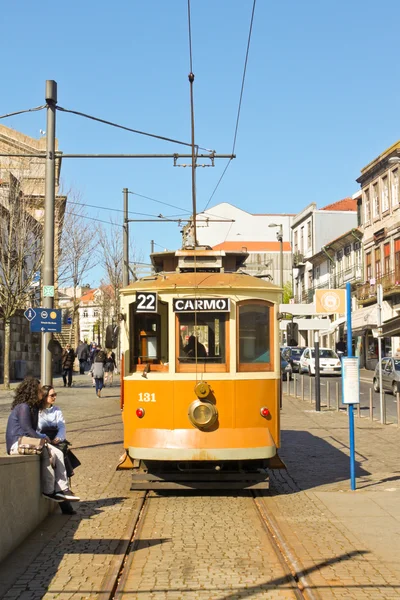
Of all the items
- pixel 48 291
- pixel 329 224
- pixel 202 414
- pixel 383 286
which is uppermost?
pixel 329 224

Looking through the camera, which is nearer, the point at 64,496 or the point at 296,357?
the point at 64,496

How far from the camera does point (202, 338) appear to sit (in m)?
10.8

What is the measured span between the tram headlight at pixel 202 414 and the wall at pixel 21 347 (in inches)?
1098

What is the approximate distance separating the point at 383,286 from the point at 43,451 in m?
41.9

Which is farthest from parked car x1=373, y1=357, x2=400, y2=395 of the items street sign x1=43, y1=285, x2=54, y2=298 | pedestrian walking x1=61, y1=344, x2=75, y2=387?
street sign x1=43, y1=285, x2=54, y2=298

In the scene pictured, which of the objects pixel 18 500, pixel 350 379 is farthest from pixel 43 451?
pixel 350 379

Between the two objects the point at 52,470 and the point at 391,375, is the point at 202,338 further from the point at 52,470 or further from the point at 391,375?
the point at 391,375

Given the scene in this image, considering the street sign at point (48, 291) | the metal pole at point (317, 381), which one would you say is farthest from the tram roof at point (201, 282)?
the metal pole at point (317, 381)

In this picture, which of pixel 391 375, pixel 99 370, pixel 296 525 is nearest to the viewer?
pixel 296 525

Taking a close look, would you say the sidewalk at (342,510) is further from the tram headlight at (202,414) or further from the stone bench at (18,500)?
the stone bench at (18,500)

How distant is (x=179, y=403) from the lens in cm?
1045

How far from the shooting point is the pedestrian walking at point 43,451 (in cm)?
905

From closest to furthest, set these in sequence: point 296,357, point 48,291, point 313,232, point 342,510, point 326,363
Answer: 1. point 342,510
2. point 48,291
3. point 326,363
4. point 296,357
5. point 313,232

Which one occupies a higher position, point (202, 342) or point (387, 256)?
point (387, 256)
